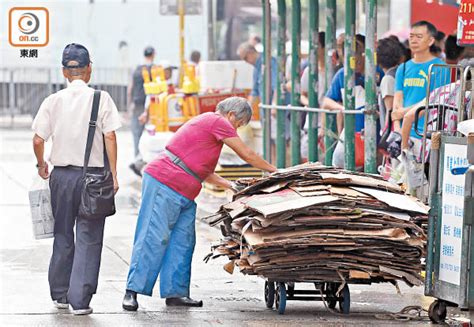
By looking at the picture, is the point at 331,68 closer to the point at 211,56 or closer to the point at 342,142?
Result: the point at 342,142

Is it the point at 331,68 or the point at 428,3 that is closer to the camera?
the point at 331,68

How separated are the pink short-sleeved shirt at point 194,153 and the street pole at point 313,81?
4920 millimetres

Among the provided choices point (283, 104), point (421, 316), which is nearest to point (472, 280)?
point (421, 316)

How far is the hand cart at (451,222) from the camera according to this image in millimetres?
8117

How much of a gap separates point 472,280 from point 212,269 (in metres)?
3.69

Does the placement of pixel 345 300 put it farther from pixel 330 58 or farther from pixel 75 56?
pixel 330 58

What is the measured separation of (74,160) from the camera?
9094 mm

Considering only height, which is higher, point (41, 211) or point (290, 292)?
point (41, 211)

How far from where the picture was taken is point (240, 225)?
897cm

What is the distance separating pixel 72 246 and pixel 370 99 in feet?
13.1

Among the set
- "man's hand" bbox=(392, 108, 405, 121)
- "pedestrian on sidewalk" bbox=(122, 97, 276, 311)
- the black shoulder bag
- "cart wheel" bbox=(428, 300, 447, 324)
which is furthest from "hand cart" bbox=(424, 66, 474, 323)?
"man's hand" bbox=(392, 108, 405, 121)

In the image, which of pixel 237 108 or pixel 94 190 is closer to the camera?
pixel 94 190

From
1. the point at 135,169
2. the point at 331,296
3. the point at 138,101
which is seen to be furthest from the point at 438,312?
the point at 138,101

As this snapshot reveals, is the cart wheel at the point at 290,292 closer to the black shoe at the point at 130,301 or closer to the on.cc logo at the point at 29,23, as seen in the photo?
the black shoe at the point at 130,301
